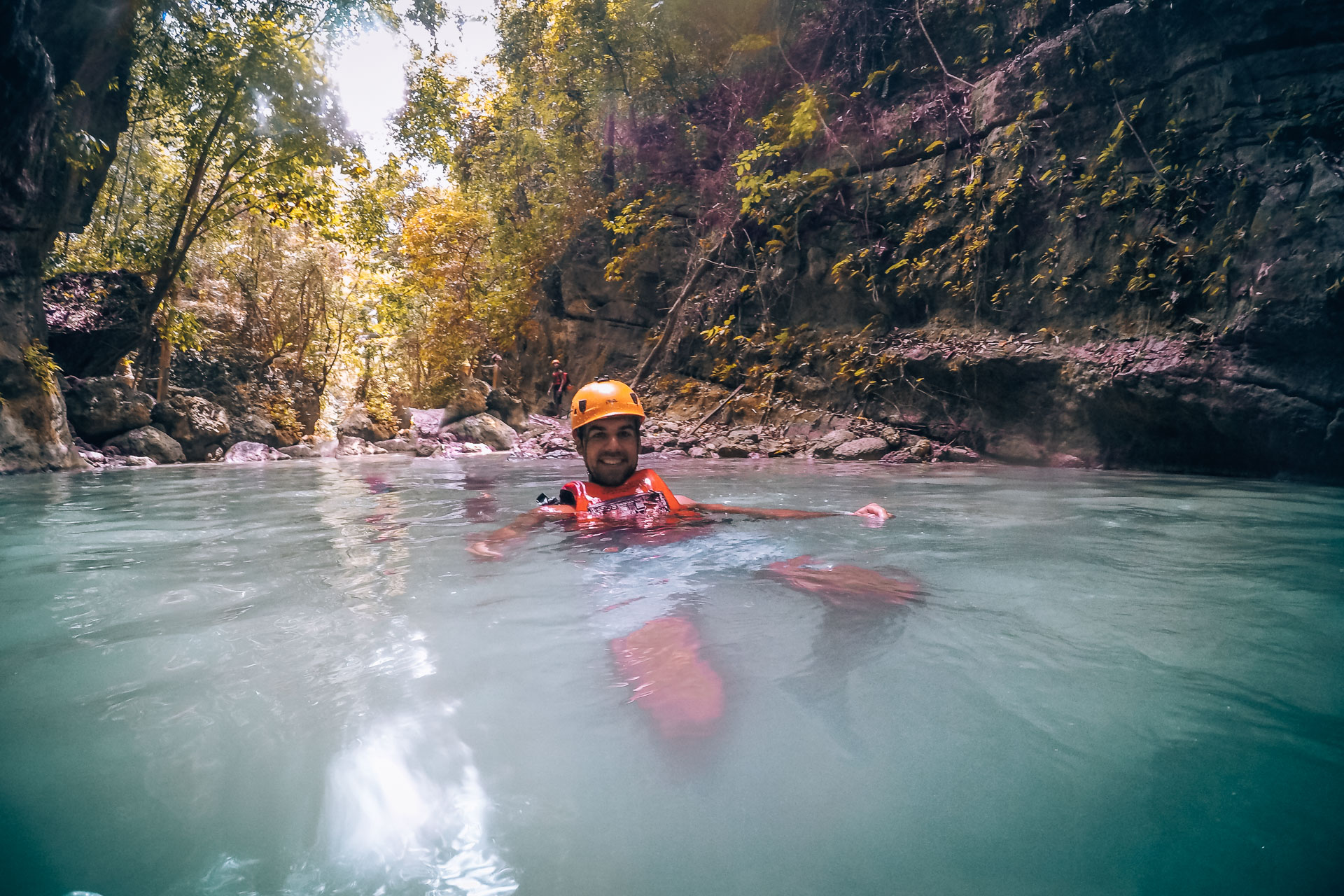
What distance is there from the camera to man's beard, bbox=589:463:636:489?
4.10 meters

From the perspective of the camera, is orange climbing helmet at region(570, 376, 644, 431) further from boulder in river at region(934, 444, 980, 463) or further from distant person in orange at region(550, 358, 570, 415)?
distant person in orange at region(550, 358, 570, 415)

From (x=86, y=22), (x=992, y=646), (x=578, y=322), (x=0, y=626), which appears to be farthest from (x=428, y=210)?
(x=992, y=646)

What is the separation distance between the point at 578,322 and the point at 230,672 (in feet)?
52.8

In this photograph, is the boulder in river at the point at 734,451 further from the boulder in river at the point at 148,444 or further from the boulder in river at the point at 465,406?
the boulder in river at the point at 148,444

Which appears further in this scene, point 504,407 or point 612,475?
point 504,407

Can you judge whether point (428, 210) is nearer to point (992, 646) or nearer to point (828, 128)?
point (828, 128)

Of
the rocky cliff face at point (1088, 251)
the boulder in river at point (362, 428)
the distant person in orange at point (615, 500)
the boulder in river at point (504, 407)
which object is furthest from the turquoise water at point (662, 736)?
the boulder in river at point (362, 428)

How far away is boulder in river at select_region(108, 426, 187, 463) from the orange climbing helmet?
33.4ft

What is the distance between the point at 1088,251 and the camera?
832 centimetres

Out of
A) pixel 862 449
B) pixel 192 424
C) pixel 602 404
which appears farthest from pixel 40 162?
pixel 862 449

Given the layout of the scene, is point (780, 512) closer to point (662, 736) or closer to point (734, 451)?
point (662, 736)

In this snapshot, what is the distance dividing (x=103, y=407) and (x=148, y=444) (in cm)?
80

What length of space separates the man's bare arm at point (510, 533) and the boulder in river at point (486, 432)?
36.8ft

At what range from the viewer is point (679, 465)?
9312mm
